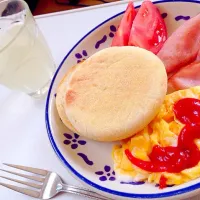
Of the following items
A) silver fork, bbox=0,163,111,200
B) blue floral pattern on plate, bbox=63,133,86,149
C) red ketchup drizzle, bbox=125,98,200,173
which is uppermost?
red ketchup drizzle, bbox=125,98,200,173

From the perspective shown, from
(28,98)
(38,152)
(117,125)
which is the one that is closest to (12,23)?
(28,98)

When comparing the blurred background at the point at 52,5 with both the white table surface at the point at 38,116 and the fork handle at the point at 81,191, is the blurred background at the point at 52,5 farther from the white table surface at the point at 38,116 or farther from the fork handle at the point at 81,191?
the fork handle at the point at 81,191

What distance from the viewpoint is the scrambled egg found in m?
0.80

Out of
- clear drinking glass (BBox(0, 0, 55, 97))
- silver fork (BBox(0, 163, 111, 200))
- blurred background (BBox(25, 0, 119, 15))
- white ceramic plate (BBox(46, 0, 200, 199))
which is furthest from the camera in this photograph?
blurred background (BBox(25, 0, 119, 15))

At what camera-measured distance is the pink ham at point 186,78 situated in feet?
3.05

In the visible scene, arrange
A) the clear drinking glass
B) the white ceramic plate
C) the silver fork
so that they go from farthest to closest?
the clear drinking glass → the silver fork → the white ceramic plate

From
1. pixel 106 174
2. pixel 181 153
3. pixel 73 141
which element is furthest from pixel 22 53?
pixel 181 153

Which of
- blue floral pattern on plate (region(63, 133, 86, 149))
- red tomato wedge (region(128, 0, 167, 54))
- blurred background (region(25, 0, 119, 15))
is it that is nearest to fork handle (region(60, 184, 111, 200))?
blue floral pattern on plate (region(63, 133, 86, 149))

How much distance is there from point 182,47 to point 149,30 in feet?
0.39

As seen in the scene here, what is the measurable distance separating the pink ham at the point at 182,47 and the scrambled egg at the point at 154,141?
12 cm

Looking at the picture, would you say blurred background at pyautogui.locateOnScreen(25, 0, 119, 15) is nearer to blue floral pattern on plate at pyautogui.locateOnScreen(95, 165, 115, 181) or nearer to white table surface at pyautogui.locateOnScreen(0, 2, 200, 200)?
white table surface at pyautogui.locateOnScreen(0, 2, 200, 200)

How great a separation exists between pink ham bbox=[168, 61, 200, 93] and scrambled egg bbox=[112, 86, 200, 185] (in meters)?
0.05

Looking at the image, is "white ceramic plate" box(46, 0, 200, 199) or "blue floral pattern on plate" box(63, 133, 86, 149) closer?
"white ceramic plate" box(46, 0, 200, 199)

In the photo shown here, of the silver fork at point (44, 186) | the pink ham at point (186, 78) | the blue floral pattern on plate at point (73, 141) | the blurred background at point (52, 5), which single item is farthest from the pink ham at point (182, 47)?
the blurred background at point (52, 5)
